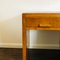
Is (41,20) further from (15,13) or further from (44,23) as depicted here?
(15,13)

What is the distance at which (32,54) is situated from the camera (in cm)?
192

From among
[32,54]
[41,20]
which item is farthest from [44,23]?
[32,54]

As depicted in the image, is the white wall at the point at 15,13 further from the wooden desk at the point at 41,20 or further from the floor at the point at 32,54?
the wooden desk at the point at 41,20

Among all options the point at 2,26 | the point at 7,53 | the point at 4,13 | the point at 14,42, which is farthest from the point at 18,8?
the point at 7,53

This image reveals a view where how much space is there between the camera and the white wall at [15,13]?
1.90m

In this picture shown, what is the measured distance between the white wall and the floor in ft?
0.38

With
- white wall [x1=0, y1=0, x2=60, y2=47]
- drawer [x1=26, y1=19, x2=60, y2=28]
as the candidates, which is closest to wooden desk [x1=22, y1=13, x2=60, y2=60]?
drawer [x1=26, y1=19, x2=60, y2=28]

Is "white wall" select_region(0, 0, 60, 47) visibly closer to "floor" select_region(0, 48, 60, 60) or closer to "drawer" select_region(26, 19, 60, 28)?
"floor" select_region(0, 48, 60, 60)

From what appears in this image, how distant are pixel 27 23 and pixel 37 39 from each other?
632 mm

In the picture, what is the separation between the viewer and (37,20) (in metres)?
1.45

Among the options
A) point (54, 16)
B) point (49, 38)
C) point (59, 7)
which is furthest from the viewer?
point (49, 38)

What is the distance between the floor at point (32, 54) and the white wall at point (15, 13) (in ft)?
0.38

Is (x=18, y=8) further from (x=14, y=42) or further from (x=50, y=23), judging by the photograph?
(x=50, y=23)

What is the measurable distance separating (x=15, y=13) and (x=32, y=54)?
0.60 metres
